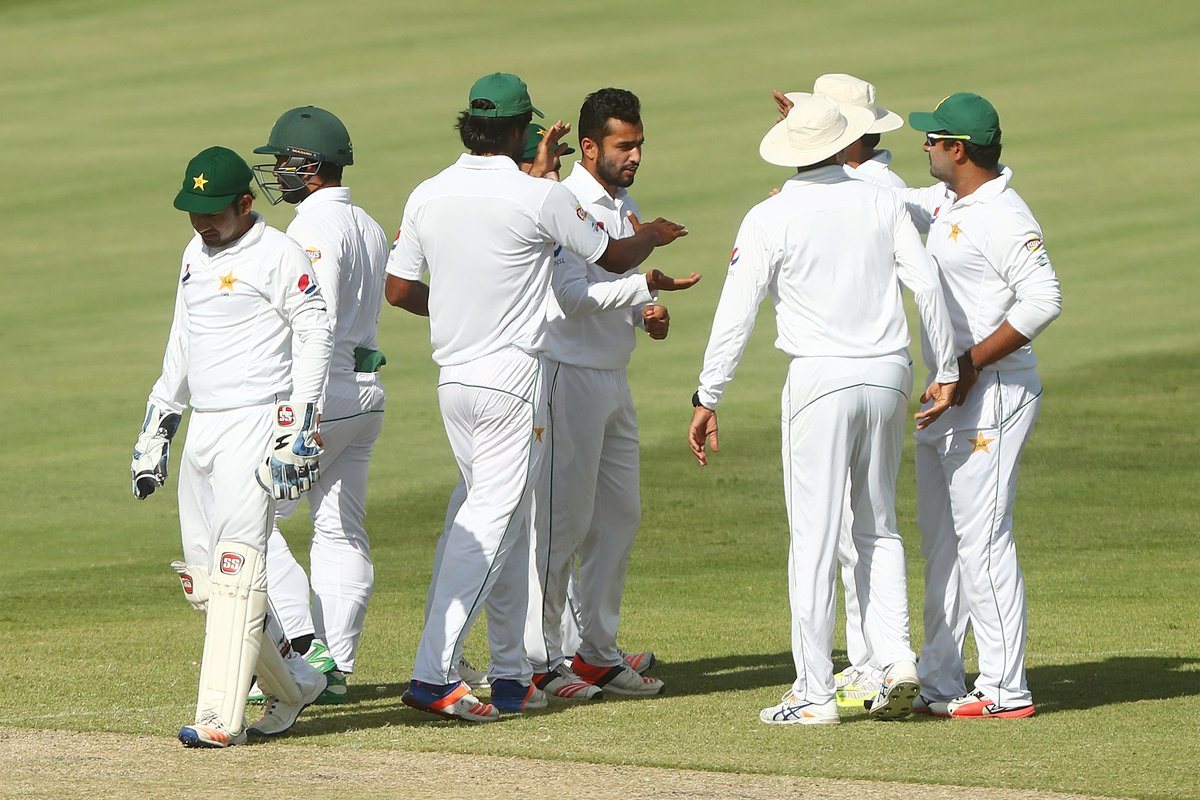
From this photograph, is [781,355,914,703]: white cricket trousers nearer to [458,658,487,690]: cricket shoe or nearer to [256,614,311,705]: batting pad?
[458,658,487,690]: cricket shoe

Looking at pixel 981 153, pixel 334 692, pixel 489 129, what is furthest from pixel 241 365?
pixel 981 153

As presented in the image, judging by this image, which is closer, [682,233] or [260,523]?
[260,523]

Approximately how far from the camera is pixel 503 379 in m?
7.29

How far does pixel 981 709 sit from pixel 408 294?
2743mm

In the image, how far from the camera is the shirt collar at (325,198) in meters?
7.99

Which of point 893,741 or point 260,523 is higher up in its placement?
point 260,523

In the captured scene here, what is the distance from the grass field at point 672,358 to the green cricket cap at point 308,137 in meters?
2.22

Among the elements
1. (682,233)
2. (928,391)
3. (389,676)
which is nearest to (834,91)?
(682,233)

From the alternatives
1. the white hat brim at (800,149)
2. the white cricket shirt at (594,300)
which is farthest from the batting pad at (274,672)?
the white hat brim at (800,149)

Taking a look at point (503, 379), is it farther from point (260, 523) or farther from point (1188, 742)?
point (1188, 742)

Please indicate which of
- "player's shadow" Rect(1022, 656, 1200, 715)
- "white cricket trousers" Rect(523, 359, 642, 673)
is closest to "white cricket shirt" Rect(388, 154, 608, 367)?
"white cricket trousers" Rect(523, 359, 642, 673)

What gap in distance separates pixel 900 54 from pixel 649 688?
26187mm

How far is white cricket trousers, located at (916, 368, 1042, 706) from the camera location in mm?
7184

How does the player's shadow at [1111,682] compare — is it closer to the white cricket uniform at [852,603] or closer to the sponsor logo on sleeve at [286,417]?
the white cricket uniform at [852,603]
